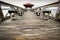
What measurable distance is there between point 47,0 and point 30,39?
862 centimetres

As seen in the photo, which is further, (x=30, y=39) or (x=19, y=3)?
(x=19, y=3)

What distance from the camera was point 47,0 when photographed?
31.7 feet

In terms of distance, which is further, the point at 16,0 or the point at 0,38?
the point at 16,0

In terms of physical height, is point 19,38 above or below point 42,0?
below

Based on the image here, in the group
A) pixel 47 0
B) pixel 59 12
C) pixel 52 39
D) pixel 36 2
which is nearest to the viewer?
pixel 52 39

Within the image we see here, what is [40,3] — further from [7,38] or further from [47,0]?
[7,38]

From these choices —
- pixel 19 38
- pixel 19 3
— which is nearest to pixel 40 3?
pixel 19 3

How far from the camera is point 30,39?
1323 millimetres

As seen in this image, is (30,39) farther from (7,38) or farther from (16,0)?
(16,0)

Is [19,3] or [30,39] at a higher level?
[19,3]

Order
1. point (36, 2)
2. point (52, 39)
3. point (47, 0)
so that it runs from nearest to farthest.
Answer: point (52, 39)
point (47, 0)
point (36, 2)

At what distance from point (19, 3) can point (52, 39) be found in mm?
8886

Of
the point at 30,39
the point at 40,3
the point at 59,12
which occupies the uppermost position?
the point at 40,3

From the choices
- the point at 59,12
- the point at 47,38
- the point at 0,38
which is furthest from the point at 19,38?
the point at 59,12
